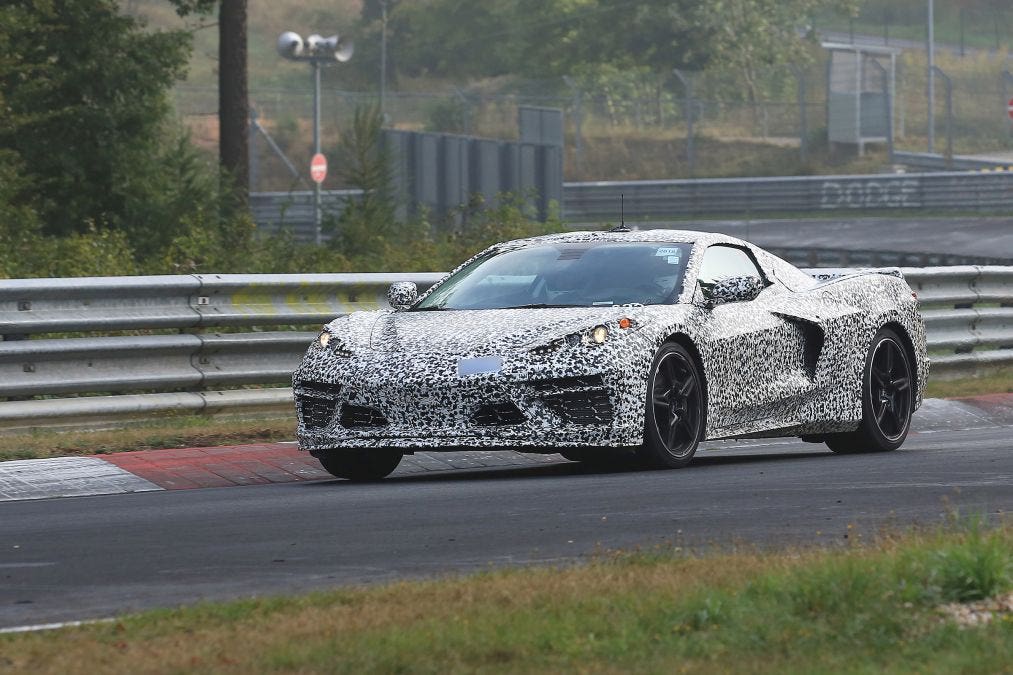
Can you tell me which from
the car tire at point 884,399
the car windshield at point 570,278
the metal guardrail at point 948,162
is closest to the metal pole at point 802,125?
the metal guardrail at point 948,162

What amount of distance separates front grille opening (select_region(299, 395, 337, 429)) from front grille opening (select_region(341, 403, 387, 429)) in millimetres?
73

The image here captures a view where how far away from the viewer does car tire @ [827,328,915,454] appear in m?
11.8

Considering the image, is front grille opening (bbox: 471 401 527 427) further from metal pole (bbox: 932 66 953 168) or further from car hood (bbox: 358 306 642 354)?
metal pole (bbox: 932 66 953 168)

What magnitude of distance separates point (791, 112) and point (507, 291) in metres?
46.6

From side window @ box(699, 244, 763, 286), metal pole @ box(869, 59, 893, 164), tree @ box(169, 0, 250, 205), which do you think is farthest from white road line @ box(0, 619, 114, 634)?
metal pole @ box(869, 59, 893, 164)

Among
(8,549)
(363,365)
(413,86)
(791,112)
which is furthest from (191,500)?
(413,86)

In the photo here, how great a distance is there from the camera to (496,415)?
387 inches

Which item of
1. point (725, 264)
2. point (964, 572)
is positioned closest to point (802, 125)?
point (725, 264)

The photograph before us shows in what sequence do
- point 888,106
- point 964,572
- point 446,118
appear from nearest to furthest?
point 964,572 < point 888,106 < point 446,118

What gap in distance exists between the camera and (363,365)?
33.1 feet

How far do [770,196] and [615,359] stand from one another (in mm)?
39580

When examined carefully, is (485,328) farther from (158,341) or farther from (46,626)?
(46,626)

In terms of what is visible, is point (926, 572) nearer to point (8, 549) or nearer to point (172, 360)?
point (8, 549)

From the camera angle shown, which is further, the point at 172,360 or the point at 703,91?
the point at 703,91
